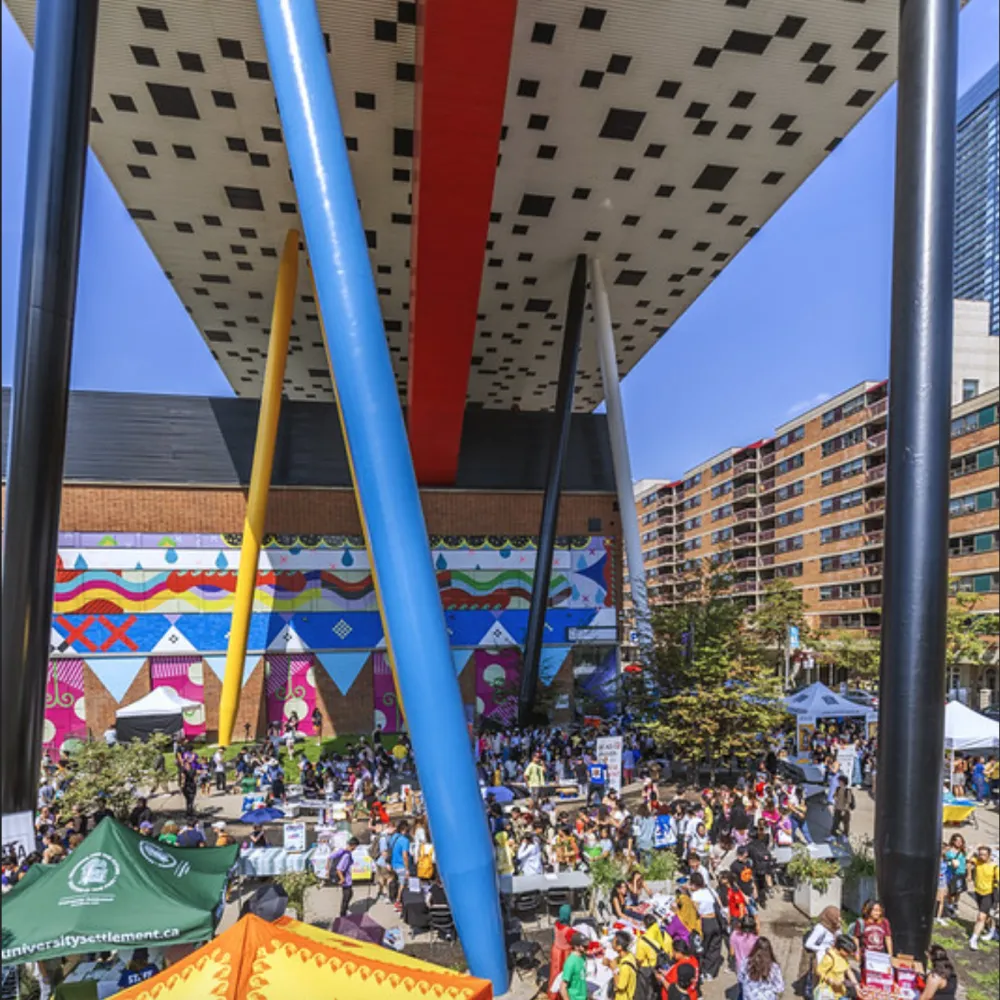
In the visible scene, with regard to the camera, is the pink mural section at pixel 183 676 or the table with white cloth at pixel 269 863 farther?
the pink mural section at pixel 183 676

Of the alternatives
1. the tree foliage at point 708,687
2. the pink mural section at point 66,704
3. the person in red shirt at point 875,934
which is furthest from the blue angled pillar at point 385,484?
the pink mural section at point 66,704

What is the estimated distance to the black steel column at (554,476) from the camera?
25.9 metres

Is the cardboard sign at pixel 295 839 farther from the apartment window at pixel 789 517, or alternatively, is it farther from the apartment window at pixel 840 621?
the apartment window at pixel 789 517

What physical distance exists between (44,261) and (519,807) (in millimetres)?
13057

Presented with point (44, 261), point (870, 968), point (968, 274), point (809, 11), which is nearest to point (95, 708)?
point (44, 261)

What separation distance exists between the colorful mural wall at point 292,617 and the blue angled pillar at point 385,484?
17.2m

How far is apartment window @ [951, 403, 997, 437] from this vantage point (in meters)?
41.7

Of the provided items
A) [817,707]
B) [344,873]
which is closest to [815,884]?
[344,873]

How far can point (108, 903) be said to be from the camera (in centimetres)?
708

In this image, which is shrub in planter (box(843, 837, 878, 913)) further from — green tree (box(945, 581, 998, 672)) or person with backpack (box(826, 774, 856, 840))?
green tree (box(945, 581, 998, 672))

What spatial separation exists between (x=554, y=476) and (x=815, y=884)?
16.7 metres

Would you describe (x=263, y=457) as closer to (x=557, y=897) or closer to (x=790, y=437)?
(x=557, y=897)

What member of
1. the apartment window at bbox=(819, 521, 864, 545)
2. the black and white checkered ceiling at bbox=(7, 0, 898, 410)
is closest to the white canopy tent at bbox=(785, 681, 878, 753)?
the black and white checkered ceiling at bbox=(7, 0, 898, 410)

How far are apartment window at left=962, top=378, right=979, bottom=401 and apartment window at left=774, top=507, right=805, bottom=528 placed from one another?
14.2 metres
